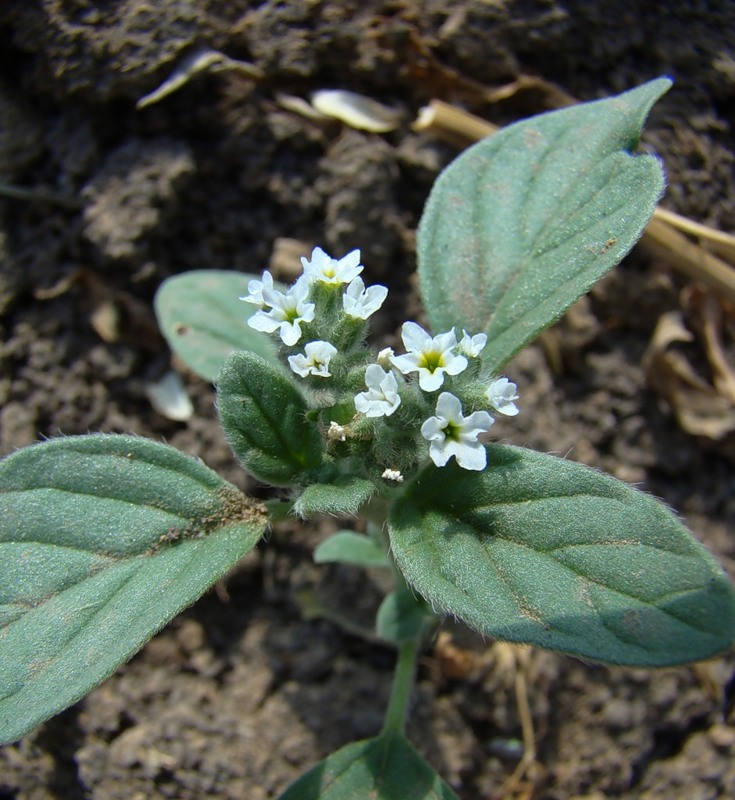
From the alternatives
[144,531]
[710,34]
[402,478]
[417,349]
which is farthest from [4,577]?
[710,34]

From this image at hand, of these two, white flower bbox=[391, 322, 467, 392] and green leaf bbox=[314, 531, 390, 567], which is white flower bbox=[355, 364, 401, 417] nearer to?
white flower bbox=[391, 322, 467, 392]

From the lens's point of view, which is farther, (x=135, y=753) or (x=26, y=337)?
(x=26, y=337)

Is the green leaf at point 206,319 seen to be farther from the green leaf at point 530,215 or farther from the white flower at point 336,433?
the white flower at point 336,433

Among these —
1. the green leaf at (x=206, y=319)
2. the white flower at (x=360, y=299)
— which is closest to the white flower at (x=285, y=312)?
the white flower at (x=360, y=299)


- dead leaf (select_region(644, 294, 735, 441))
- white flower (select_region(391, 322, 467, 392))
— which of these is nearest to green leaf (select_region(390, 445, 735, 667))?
white flower (select_region(391, 322, 467, 392))

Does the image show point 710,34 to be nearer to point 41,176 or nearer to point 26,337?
point 41,176

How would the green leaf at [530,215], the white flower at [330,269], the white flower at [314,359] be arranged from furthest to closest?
the green leaf at [530,215] < the white flower at [330,269] < the white flower at [314,359]

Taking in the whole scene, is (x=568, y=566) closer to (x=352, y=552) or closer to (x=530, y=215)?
(x=352, y=552)
